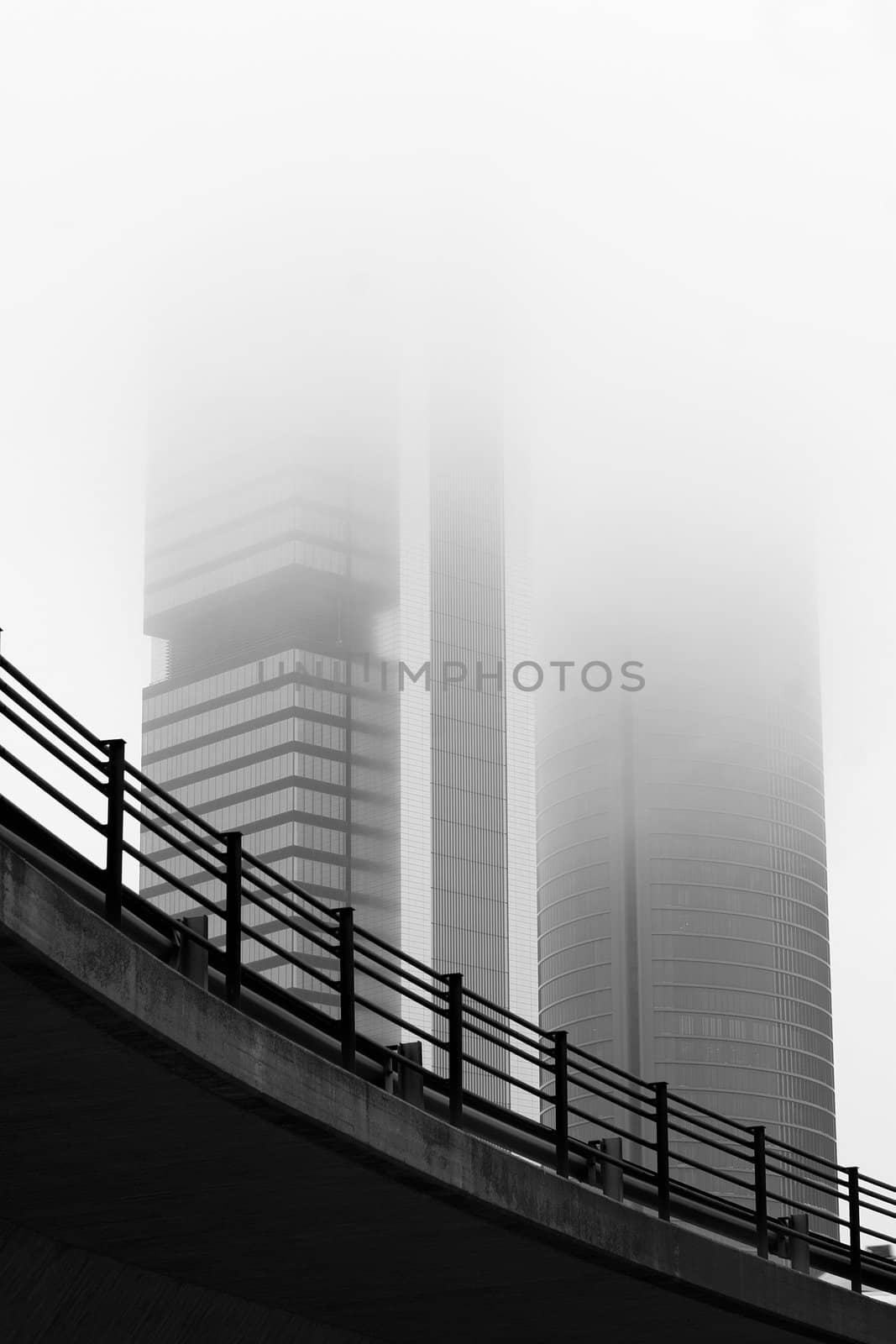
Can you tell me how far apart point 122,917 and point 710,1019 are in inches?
6654

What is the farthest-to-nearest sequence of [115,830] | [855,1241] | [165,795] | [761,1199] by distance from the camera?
[855,1241]
[761,1199]
[165,795]
[115,830]

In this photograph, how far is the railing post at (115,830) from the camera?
11.3m

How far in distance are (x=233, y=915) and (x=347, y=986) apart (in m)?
1.74

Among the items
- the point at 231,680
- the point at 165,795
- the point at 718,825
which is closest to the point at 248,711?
the point at 231,680

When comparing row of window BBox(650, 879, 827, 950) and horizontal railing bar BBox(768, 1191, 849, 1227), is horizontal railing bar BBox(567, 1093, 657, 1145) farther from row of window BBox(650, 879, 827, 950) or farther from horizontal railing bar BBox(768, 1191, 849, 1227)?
row of window BBox(650, 879, 827, 950)

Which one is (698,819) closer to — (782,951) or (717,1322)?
(782,951)

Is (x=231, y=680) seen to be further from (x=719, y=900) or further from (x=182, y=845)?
(x=182, y=845)

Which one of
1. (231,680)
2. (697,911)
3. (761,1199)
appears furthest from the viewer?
(231,680)

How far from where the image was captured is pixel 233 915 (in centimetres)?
1262

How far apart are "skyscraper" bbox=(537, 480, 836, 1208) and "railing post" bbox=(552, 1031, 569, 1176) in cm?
15816

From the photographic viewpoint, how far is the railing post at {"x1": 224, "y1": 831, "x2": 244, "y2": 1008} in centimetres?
1257

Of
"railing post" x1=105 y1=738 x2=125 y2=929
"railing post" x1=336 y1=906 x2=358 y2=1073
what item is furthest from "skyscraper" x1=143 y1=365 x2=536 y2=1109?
"railing post" x1=105 y1=738 x2=125 y2=929

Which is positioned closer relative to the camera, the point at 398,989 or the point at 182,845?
the point at 182,845

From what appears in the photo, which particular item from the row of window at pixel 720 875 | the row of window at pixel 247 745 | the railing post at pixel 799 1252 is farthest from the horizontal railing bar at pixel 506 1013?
the row of window at pixel 720 875
